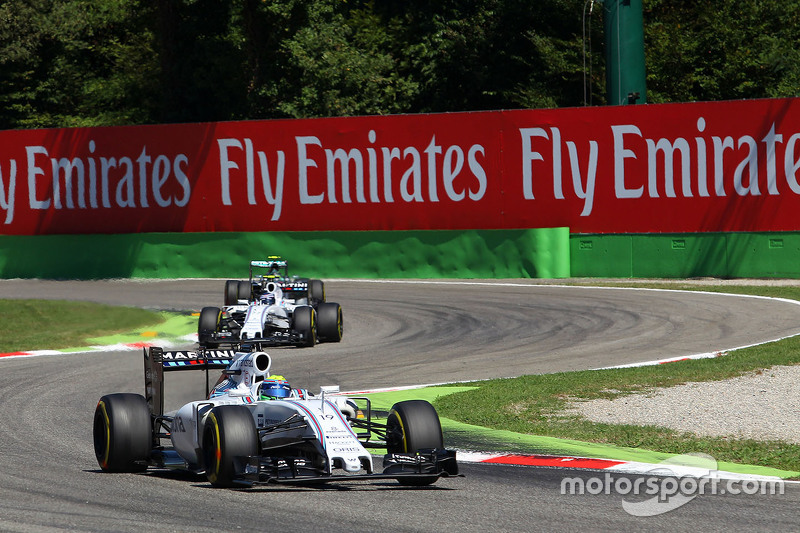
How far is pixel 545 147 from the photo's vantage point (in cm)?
2955

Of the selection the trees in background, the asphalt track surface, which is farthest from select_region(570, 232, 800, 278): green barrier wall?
the trees in background

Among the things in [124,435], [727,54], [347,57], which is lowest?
[124,435]

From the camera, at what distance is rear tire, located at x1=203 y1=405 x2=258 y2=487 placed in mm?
8461

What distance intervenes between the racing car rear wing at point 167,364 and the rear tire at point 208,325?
8856 millimetres

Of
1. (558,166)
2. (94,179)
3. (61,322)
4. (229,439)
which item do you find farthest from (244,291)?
(229,439)

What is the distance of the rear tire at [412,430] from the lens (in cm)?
893

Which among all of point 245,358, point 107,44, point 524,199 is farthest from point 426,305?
point 107,44

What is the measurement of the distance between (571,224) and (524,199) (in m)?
1.38

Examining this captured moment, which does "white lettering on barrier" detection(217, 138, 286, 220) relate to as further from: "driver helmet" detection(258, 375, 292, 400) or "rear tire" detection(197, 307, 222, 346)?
"driver helmet" detection(258, 375, 292, 400)

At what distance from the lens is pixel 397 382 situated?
15.2 metres

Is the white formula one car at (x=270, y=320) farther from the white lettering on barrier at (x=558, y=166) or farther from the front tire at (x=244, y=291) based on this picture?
the white lettering on barrier at (x=558, y=166)

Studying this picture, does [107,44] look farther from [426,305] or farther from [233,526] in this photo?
[233,526]

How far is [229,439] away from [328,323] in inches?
434

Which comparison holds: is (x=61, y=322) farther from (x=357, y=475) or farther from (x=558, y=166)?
(x=357, y=475)
